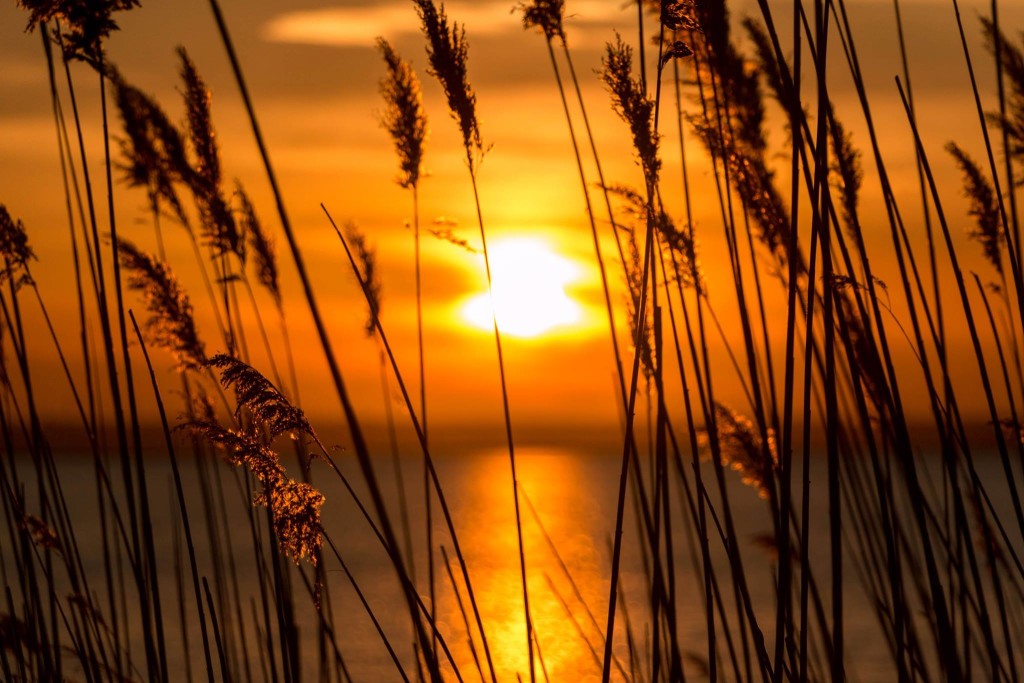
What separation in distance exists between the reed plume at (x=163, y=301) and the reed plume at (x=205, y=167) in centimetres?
20

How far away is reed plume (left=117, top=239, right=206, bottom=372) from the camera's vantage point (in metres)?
2.55

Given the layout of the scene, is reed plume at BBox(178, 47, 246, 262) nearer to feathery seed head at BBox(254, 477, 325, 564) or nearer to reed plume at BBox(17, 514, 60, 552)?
reed plume at BBox(17, 514, 60, 552)

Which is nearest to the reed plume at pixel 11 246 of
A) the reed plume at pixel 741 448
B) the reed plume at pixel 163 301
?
the reed plume at pixel 163 301

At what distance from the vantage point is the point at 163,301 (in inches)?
100

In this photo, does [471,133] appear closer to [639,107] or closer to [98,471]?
[639,107]

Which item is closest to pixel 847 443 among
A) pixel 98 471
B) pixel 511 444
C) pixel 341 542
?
pixel 511 444

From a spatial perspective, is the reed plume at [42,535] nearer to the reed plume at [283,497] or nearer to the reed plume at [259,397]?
the reed plume at [283,497]

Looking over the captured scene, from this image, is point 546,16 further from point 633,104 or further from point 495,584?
point 495,584

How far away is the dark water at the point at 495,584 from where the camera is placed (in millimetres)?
8516

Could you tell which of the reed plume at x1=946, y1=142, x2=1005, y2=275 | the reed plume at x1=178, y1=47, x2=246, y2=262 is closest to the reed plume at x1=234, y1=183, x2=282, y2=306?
the reed plume at x1=178, y1=47, x2=246, y2=262

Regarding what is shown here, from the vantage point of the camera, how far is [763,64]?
2.52 meters

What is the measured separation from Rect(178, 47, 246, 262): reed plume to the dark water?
679mm

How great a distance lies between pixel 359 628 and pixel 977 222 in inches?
503

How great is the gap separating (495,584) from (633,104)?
19.5 metres
